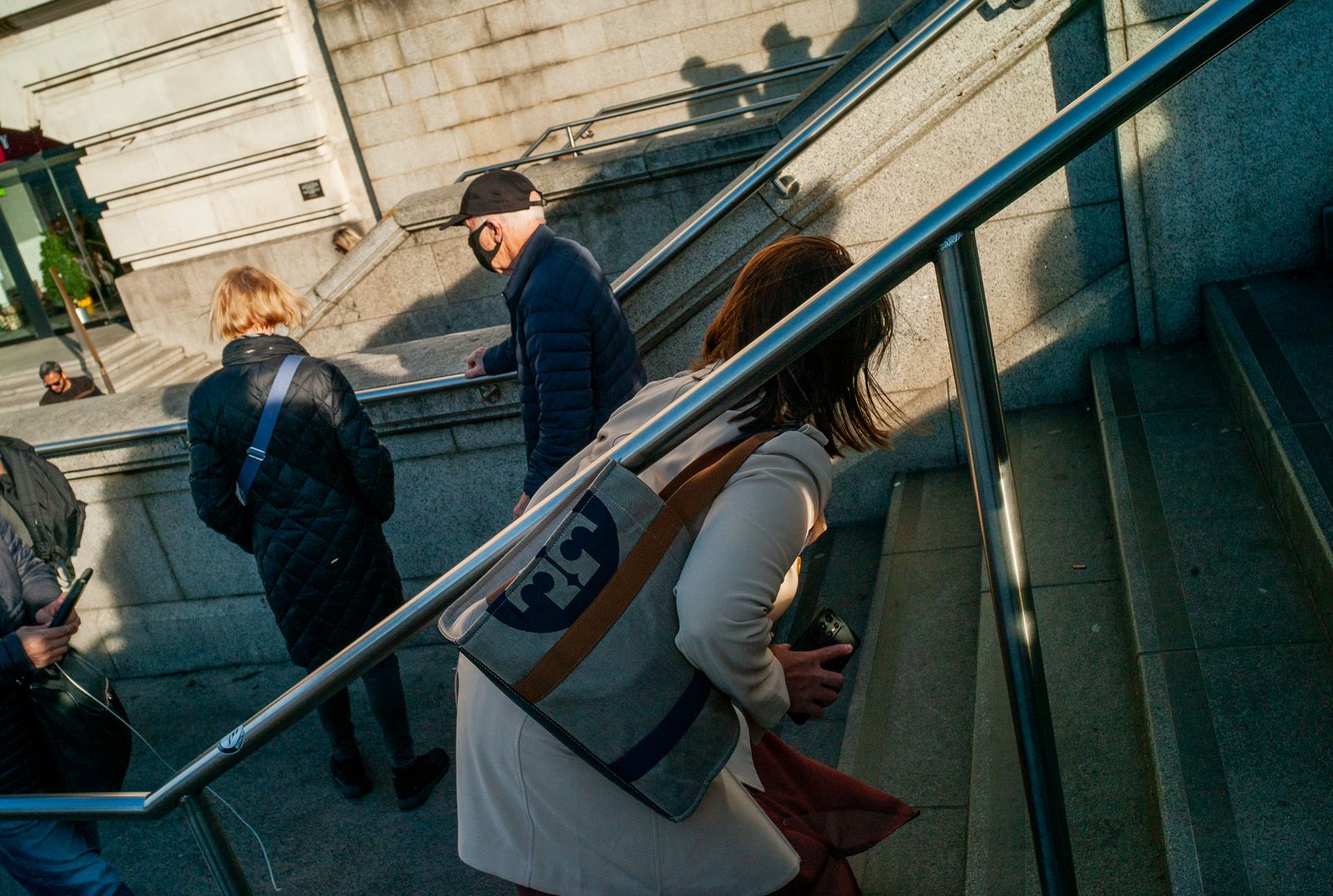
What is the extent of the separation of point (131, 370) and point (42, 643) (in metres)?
10.4

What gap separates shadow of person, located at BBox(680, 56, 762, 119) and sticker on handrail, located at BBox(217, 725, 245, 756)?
9.45 metres

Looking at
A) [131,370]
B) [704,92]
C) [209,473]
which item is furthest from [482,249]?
[131,370]

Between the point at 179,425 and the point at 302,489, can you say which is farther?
the point at 179,425

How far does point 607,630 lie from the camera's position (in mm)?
1471

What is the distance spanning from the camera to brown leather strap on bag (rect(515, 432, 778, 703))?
146 cm

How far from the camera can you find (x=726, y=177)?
7.35 meters

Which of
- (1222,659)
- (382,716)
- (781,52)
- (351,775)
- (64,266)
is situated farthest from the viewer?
(64,266)

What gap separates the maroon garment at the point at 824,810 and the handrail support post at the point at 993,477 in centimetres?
60

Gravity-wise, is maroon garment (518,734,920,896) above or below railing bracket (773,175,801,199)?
below

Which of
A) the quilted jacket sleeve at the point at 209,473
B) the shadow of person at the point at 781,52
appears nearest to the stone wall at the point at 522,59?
the shadow of person at the point at 781,52

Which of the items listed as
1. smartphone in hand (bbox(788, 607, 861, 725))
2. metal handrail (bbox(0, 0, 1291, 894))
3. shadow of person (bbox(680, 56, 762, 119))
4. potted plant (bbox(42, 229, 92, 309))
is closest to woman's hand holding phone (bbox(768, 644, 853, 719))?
smartphone in hand (bbox(788, 607, 861, 725))

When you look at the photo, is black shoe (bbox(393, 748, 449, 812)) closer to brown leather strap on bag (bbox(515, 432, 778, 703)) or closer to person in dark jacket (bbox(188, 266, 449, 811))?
person in dark jacket (bbox(188, 266, 449, 811))

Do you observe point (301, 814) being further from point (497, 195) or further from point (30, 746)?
point (497, 195)

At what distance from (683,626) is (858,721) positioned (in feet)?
6.35
